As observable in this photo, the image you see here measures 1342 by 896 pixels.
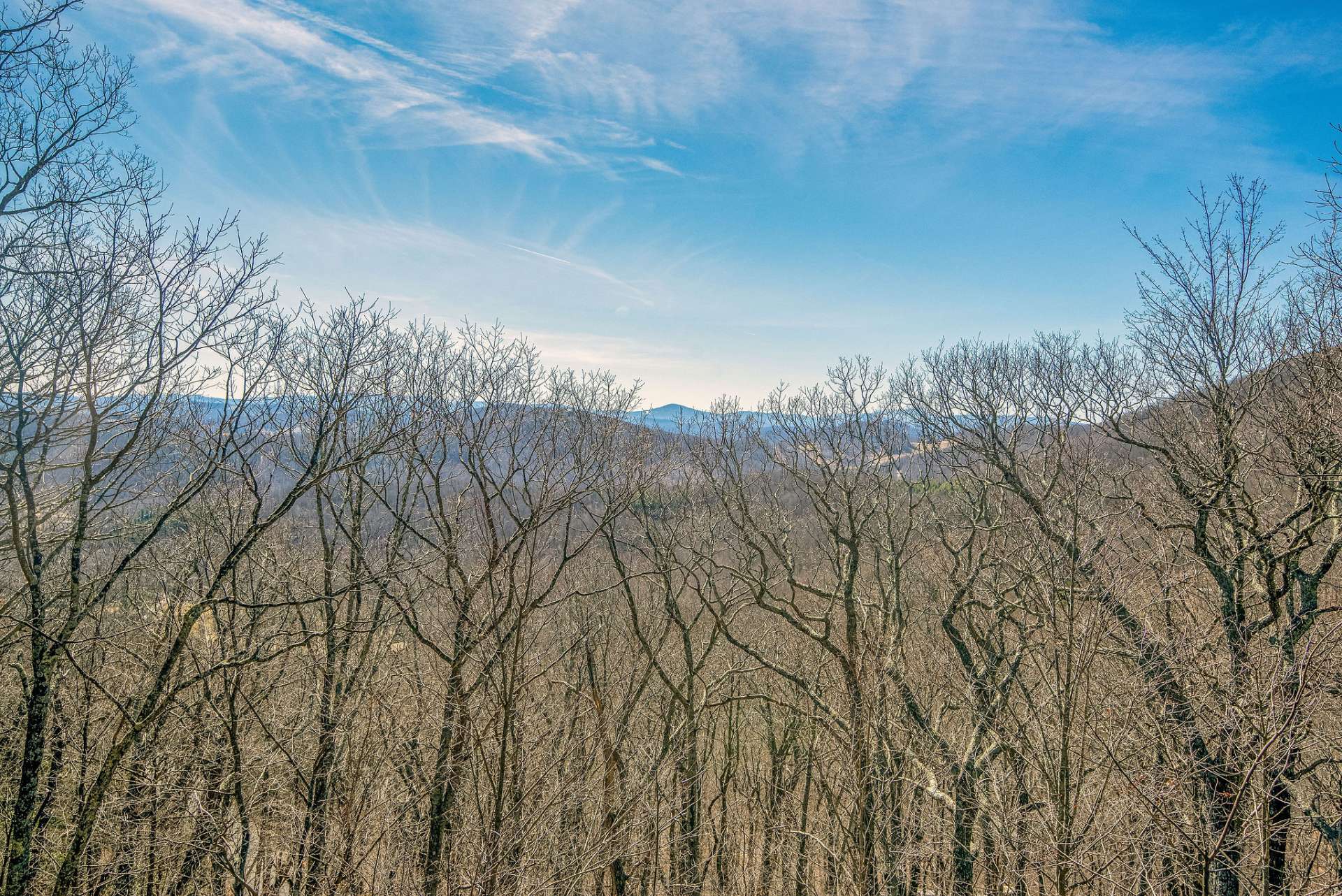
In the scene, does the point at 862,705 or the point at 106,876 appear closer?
the point at 106,876

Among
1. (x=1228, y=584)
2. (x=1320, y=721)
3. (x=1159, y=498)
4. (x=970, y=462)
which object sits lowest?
(x=1320, y=721)

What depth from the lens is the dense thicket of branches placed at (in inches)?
297

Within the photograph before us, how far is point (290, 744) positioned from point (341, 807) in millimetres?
1540

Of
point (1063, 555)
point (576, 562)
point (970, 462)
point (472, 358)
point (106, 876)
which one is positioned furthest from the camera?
point (576, 562)

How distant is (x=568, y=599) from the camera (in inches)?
497

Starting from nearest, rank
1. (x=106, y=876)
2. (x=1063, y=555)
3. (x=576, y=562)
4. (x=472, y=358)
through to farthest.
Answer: (x=1063, y=555) < (x=106, y=876) < (x=472, y=358) < (x=576, y=562)

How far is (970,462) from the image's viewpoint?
14711 millimetres

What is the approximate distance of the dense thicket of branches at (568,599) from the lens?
755 centimetres

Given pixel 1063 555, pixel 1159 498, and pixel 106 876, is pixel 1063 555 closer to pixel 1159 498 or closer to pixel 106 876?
pixel 1159 498

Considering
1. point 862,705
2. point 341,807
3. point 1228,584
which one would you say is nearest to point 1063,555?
point 1228,584

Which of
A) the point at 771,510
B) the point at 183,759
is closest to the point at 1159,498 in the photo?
the point at 771,510

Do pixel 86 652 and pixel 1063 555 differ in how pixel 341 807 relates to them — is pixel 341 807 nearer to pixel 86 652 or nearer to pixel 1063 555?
pixel 86 652

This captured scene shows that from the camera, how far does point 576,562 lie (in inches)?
875

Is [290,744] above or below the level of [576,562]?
below
